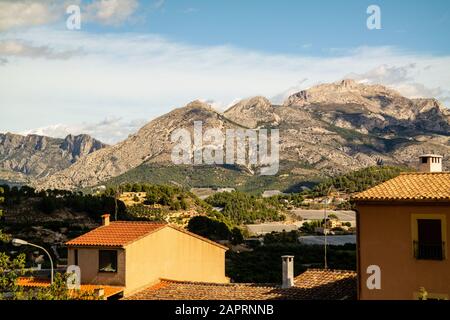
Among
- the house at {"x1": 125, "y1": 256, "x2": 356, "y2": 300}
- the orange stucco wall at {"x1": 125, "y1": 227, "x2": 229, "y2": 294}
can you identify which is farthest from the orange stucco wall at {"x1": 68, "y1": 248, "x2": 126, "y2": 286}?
the house at {"x1": 125, "y1": 256, "x2": 356, "y2": 300}

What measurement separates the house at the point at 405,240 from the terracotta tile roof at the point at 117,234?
40.1 feet

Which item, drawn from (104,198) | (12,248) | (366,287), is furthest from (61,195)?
(366,287)

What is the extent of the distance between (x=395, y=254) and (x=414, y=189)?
90.2 inches

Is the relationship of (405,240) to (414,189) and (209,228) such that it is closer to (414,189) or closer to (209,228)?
(414,189)

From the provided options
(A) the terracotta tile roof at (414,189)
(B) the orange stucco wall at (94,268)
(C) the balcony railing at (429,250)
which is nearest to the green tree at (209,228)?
(B) the orange stucco wall at (94,268)

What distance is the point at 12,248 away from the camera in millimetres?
57531

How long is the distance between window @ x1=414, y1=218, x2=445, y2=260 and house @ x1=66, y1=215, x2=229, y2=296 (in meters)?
13.8

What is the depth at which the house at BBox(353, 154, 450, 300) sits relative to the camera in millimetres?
18877

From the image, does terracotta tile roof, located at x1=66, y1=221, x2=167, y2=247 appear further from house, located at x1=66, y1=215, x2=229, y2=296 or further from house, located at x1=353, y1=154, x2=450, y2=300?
house, located at x1=353, y1=154, x2=450, y2=300

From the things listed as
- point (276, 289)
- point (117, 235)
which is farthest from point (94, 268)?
point (276, 289)

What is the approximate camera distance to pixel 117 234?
2958 cm
